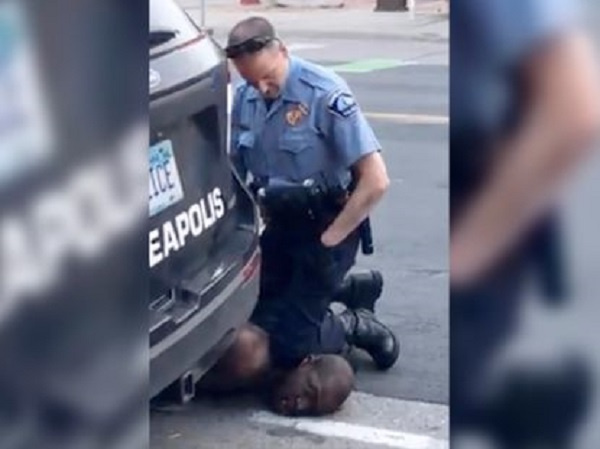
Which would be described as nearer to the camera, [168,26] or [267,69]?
[168,26]

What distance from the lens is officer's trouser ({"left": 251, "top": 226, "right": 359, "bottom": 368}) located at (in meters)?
4.79

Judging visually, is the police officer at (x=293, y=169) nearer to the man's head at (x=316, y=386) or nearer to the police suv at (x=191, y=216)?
the man's head at (x=316, y=386)

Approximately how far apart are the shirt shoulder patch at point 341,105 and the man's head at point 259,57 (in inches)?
6.3

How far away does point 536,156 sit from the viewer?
1.42 meters

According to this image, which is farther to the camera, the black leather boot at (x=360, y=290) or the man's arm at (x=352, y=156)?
the black leather boot at (x=360, y=290)

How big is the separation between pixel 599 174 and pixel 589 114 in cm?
5

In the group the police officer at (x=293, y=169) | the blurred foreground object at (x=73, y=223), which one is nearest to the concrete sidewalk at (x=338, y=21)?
the police officer at (x=293, y=169)

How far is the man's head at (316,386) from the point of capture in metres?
4.76

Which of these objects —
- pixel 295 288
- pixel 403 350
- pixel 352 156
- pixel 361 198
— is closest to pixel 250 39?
pixel 352 156

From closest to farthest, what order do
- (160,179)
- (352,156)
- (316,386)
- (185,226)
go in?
(160,179) < (185,226) < (352,156) < (316,386)

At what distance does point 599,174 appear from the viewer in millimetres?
1395

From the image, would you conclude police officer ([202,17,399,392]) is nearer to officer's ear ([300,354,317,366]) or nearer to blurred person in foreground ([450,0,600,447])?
officer's ear ([300,354,317,366])

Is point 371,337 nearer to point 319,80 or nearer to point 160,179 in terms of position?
point 319,80

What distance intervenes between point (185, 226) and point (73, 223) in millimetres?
2204
